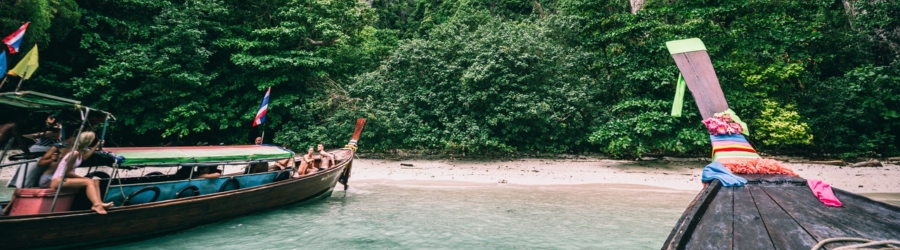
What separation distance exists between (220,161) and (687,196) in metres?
12.3

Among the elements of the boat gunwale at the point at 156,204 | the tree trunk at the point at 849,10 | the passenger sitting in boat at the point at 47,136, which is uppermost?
the tree trunk at the point at 849,10

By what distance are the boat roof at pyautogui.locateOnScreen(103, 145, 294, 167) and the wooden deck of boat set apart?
340 inches

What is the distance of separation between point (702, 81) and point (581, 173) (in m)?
10.9

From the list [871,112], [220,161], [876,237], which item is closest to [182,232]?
[220,161]

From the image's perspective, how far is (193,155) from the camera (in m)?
8.37

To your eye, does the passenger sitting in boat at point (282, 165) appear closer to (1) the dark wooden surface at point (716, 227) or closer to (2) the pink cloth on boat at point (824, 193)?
(1) the dark wooden surface at point (716, 227)

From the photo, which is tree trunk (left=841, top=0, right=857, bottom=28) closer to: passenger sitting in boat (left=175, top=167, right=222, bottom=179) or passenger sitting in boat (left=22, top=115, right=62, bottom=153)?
passenger sitting in boat (left=175, top=167, right=222, bottom=179)

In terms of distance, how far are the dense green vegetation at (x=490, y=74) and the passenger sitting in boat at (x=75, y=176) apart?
1020cm

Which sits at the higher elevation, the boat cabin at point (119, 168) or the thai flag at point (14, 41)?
the thai flag at point (14, 41)

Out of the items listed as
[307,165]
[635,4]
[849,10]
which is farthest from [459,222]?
[849,10]

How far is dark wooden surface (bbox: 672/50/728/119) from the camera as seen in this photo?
4.93 metres

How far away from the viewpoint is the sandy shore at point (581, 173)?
12.4 metres

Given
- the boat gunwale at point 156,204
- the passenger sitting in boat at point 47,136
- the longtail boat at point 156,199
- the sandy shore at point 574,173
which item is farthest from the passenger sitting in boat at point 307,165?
the passenger sitting in boat at point 47,136

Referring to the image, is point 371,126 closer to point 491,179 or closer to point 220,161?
point 491,179
